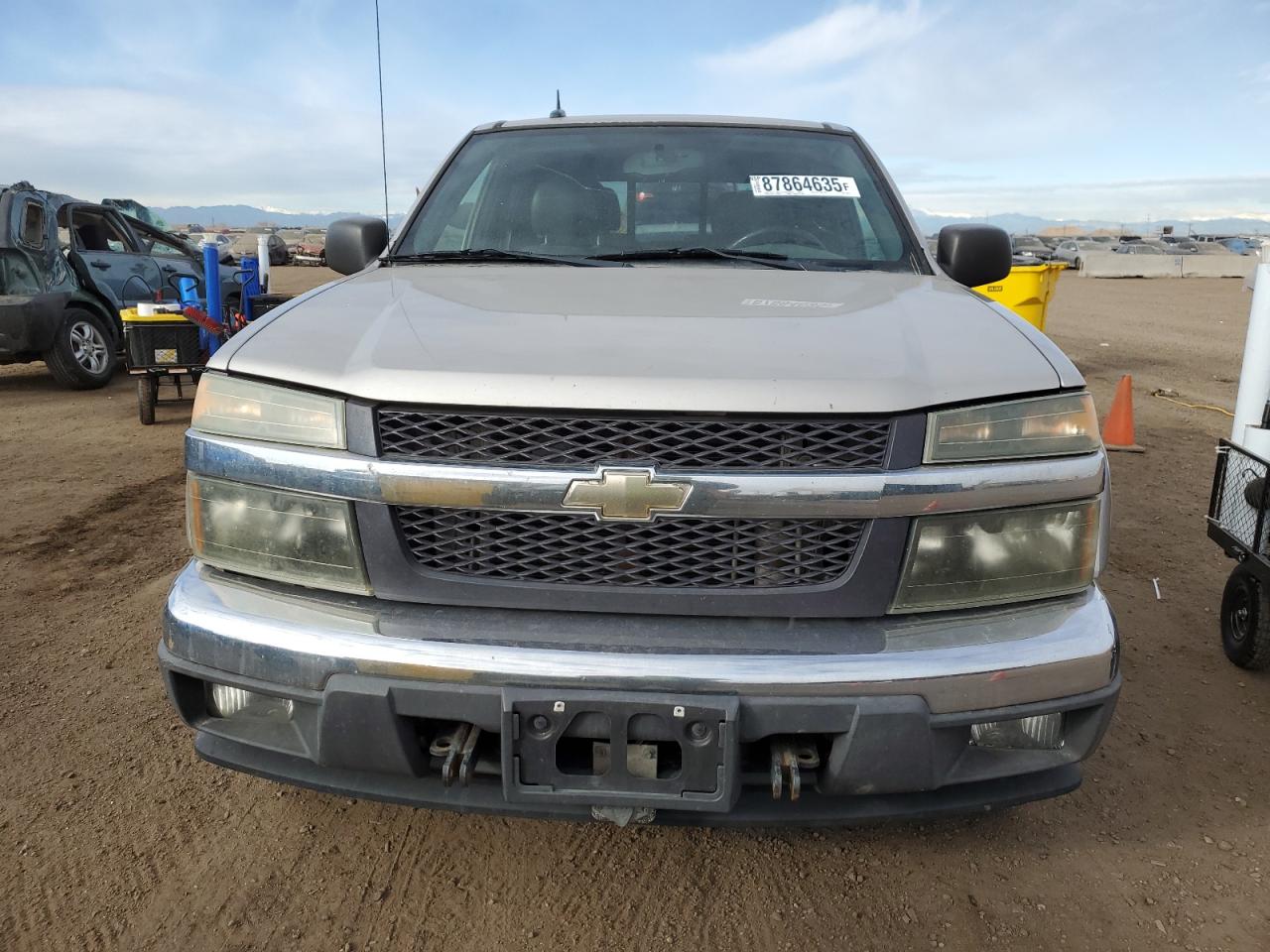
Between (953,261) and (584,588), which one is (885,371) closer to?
(584,588)

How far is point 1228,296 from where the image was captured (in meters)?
22.6

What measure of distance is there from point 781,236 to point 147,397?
627 cm

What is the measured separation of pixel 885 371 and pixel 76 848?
2.27 m

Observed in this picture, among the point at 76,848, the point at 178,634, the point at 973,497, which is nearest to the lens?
the point at 973,497

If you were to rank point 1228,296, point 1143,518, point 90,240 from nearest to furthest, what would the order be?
1. point 1143,518
2. point 90,240
3. point 1228,296

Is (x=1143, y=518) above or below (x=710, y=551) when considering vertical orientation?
below

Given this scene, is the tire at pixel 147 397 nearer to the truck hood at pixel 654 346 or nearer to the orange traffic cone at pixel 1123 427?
the truck hood at pixel 654 346

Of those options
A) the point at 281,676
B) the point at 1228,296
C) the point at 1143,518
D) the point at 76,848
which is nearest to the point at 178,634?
the point at 281,676

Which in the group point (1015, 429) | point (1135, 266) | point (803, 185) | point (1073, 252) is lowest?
point (1015, 429)

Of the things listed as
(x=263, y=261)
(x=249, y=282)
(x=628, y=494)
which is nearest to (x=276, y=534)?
(x=628, y=494)

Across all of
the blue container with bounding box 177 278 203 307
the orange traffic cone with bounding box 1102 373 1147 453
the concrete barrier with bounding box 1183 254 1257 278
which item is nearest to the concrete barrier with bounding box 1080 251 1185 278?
the concrete barrier with bounding box 1183 254 1257 278

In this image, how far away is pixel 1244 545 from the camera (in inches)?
134

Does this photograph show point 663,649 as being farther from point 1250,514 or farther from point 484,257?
point 1250,514

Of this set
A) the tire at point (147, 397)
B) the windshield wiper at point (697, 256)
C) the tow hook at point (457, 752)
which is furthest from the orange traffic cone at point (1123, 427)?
the tire at point (147, 397)
